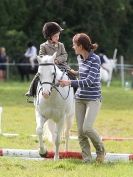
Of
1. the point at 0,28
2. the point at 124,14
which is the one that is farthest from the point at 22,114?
the point at 124,14

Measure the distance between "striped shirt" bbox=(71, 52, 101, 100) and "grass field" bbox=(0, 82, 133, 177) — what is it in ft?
3.53

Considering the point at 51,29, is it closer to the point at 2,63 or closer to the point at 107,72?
the point at 107,72

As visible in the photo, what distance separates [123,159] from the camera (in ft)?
34.3

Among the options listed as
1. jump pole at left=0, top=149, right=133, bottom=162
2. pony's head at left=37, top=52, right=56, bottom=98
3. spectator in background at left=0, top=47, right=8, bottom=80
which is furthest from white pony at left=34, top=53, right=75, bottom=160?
spectator in background at left=0, top=47, right=8, bottom=80

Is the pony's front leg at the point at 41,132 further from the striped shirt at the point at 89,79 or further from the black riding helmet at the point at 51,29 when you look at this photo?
the black riding helmet at the point at 51,29

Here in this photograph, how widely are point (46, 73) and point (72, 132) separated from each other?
559 centimetres

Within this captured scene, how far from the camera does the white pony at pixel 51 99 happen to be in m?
10.1

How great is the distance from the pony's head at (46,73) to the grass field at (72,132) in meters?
1.15

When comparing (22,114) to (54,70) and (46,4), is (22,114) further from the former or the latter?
(46,4)

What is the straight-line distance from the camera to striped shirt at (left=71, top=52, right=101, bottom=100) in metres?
10.1

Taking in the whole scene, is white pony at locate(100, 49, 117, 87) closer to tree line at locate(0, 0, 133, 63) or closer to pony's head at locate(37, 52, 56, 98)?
tree line at locate(0, 0, 133, 63)

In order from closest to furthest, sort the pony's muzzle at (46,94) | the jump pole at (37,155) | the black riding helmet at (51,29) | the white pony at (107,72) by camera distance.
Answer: the pony's muzzle at (46,94)
the jump pole at (37,155)
the black riding helmet at (51,29)
the white pony at (107,72)

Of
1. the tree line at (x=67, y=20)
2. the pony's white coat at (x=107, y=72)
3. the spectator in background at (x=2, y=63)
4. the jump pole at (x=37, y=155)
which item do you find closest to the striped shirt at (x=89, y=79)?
the jump pole at (x=37, y=155)

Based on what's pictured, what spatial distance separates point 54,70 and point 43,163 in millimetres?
1457
